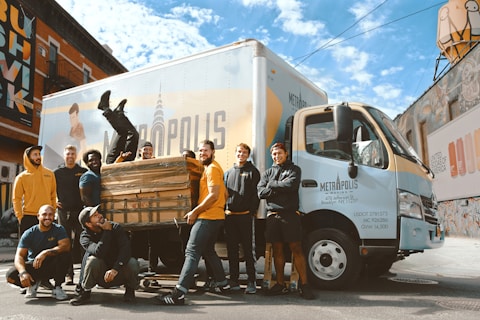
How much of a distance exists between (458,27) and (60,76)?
66.2 feet

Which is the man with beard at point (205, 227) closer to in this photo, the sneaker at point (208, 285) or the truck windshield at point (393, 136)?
the sneaker at point (208, 285)

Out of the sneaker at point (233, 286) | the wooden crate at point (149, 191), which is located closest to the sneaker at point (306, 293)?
the sneaker at point (233, 286)

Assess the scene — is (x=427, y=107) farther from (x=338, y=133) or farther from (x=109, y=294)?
(x=109, y=294)

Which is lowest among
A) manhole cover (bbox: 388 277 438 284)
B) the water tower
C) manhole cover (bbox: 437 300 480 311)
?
manhole cover (bbox: 437 300 480 311)

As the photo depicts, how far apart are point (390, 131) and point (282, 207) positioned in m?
1.97

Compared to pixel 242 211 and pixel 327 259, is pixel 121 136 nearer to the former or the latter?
pixel 242 211

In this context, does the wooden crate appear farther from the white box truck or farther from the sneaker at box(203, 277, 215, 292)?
the sneaker at box(203, 277, 215, 292)

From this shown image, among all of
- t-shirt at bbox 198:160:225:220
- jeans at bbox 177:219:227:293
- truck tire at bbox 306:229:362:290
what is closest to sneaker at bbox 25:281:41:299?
jeans at bbox 177:219:227:293

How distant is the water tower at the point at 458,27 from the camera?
20797 millimetres

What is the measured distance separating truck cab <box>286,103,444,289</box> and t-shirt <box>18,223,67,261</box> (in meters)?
3.29

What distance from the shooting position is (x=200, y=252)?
16.5 ft

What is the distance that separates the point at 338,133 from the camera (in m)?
5.38

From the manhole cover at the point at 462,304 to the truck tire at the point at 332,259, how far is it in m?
1.07

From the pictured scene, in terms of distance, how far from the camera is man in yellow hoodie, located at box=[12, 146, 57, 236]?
6.01 m
